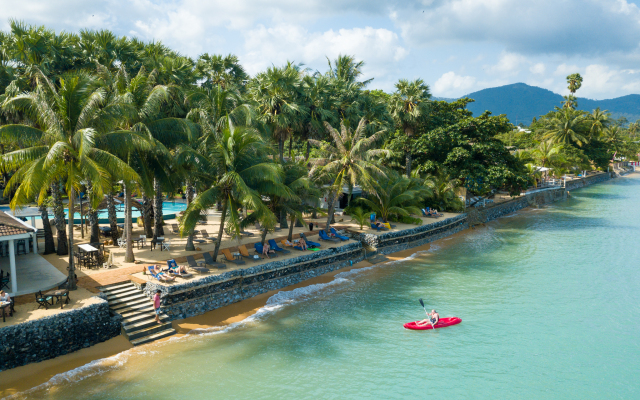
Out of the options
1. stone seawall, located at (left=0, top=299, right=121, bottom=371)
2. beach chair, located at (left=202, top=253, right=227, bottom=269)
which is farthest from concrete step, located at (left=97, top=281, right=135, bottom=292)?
beach chair, located at (left=202, top=253, right=227, bottom=269)

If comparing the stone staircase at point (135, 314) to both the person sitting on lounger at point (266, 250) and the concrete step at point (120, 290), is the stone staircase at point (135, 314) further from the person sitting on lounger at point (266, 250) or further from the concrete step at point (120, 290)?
the person sitting on lounger at point (266, 250)

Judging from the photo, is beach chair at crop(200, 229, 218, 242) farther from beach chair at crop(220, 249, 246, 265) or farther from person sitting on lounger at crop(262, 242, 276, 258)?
person sitting on lounger at crop(262, 242, 276, 258)

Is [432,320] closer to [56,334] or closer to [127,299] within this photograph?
[127,299]

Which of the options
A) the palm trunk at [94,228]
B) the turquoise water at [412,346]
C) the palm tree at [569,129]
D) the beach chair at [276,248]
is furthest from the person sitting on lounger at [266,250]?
the palm tree at [569,129]

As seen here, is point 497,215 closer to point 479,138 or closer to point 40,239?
point 479,138

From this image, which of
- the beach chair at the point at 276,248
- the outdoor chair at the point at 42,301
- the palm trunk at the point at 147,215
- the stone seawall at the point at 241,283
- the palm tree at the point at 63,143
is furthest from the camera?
the palm trunk at the point at 147,215

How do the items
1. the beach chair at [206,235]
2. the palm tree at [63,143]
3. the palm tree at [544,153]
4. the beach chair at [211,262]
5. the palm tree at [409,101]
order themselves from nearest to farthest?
the palm tree at [63,143]
the beach chair at [211,262]
the beach chair at [206,235]
the palm tree at [409,101]
the palm tree at [544,153]

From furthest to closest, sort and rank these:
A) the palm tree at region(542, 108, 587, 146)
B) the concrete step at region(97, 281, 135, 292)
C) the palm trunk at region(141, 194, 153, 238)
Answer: the palm tree at region(542, 108, 587, 146) < the palm trunk at region(141, 194, 153, 238) < the concrete step at region(97, 281, 135, 292)
